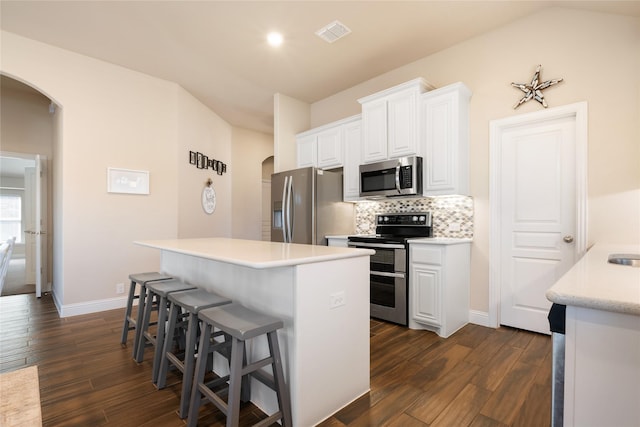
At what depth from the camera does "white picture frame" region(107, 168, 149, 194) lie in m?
3.70

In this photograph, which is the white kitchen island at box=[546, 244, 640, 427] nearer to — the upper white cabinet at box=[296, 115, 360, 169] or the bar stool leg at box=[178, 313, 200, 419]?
the bar stool leg at box=[178, 313, 200, 419]

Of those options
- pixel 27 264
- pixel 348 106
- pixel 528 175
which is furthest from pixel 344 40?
pixel 27 264

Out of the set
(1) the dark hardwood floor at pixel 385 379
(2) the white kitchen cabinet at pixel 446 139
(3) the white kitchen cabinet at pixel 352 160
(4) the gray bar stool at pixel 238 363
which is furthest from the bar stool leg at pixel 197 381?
(3) the white kitchen cabinet at pixel 352 160

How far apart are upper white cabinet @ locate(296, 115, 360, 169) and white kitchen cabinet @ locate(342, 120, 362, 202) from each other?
47 mm

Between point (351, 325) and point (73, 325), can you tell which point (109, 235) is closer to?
point (73, 325)

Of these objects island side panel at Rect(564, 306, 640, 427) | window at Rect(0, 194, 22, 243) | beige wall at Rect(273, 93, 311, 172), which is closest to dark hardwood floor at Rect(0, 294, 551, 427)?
island side panel at Rect(564, 306, 640, 427)

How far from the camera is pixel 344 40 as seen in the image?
323 centimetres

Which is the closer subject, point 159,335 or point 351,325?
point 351,325

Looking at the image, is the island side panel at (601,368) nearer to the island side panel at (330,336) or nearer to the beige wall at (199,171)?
the island side panel at (330,336)

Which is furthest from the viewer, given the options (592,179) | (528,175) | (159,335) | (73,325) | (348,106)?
(348,106)

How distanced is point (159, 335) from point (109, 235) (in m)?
2.16

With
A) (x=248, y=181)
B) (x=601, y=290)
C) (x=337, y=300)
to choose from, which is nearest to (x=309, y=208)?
(x=337, y=300)

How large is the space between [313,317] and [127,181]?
3.34 meters

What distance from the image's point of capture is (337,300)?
1.74 meters
